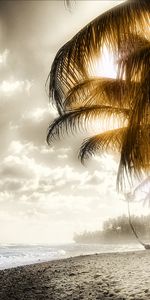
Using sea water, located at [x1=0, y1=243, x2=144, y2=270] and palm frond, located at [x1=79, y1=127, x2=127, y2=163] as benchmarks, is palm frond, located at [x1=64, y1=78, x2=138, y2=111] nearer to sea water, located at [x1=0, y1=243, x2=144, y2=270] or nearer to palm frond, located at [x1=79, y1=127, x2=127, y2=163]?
palm frond, located at [x1=79, y1=127, x2=127, y2=163]

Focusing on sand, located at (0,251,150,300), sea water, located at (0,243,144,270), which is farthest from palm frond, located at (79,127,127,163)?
sea water, located at (0,243,144,270)

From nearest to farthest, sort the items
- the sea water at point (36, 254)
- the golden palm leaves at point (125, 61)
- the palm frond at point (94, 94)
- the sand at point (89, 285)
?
the golden palm leaves at point (125, 61)
the sand at point (89, 285)
the palm frond at point (94, 94)
the sea water at point (36, 254)

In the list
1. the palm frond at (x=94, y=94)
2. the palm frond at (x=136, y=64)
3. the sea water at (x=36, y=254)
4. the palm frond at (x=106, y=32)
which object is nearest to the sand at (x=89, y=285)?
the palm frond at (x=94, y=94)

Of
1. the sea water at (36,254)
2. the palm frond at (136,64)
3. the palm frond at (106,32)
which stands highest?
the palm frond at (106,32)

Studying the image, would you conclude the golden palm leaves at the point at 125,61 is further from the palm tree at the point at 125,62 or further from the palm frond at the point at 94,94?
the palm frond at the point at 94,94

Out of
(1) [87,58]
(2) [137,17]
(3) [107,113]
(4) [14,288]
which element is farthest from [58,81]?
(4) [14,288]

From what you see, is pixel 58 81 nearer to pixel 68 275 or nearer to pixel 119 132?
pixel 119 132

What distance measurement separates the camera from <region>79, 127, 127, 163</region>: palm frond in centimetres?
1064

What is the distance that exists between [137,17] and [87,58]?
96 cm

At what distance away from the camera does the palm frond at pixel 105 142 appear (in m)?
10.6

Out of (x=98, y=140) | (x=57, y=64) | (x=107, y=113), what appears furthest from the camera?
(x=98, y=140)

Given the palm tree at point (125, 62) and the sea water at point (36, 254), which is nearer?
the palm tree at point (125, 62)

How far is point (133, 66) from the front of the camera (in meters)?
6.12

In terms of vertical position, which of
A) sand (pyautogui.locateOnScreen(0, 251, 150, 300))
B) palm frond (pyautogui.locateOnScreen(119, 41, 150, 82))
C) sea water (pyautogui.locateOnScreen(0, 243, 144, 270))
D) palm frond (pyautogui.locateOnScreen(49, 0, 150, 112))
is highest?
palm frond (pyautogui.locateOnScreen(49, 0, 150, 112))
